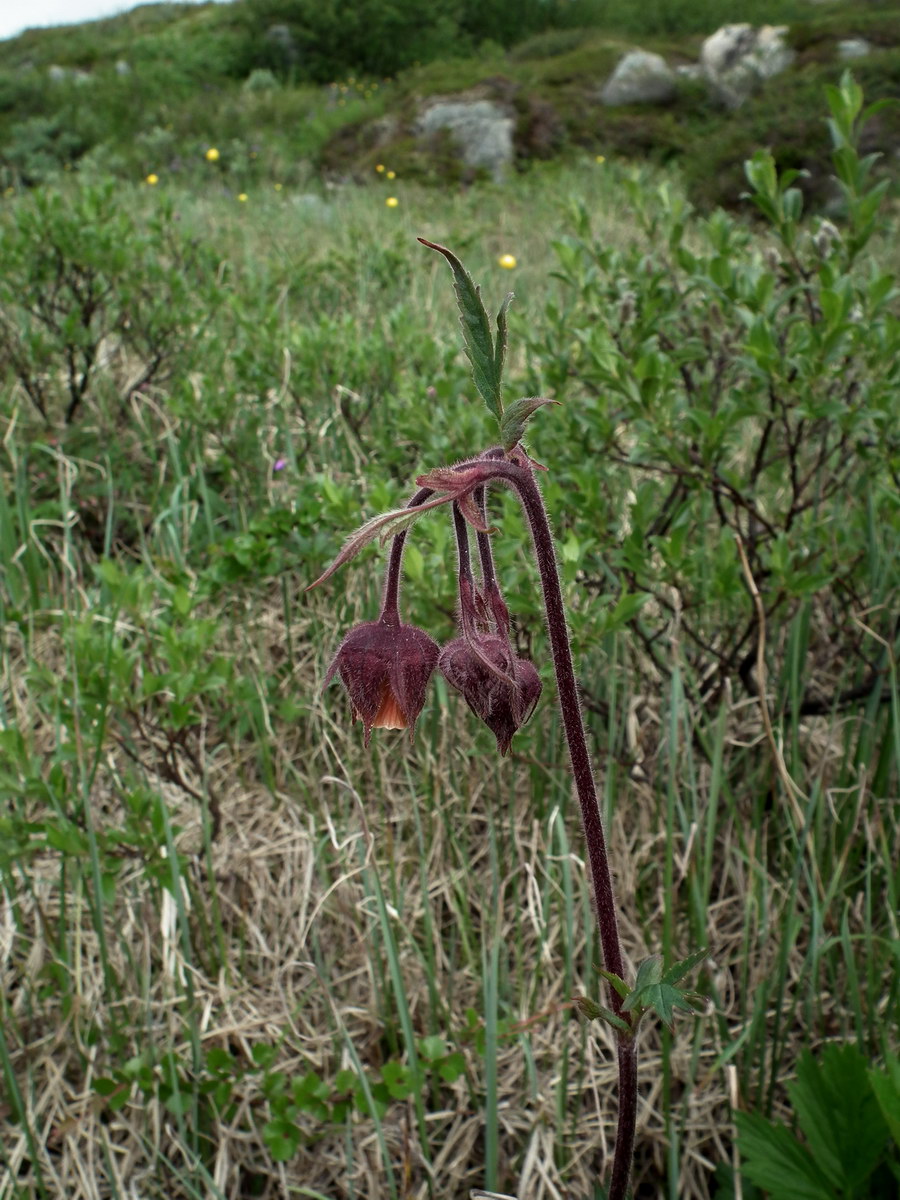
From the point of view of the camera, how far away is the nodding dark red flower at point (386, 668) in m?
0.98

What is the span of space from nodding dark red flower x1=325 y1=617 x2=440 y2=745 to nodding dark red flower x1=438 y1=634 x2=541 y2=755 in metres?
0.03

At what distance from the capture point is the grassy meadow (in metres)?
1.63

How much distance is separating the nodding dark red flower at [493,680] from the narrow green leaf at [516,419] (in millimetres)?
191

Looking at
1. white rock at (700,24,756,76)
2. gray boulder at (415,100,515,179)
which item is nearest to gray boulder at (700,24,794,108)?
white rock at (700,24,756,76)

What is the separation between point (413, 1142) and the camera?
1667 millimetres

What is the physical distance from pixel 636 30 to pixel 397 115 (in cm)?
1102

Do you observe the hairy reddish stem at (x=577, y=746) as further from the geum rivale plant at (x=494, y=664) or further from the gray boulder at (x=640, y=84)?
the gray boulder at (x=640, y=84)

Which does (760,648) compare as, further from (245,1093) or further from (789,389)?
(245,1093)

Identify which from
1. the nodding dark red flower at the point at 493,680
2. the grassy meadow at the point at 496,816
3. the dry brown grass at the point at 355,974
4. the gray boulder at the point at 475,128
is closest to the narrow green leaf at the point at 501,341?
the nodding dark red flower at the point at 493,680

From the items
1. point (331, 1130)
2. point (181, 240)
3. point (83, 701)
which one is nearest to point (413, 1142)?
point (331, 1130)

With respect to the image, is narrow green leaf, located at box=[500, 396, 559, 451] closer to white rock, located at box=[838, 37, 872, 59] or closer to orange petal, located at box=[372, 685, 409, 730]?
orange petal, located at box=[372, 685, 409, 730]

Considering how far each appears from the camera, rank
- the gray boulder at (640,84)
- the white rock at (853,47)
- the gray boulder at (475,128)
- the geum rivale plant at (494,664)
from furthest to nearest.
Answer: the gray boulder at (640,84) → the white rock at (853,47) → the gray boulder at (475,128) → the geum rivale plant at (494,664)

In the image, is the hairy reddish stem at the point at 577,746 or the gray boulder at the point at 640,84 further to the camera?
the gray boulder at the point at 640,84

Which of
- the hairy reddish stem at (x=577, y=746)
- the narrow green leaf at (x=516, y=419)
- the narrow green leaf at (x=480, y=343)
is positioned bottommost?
the hairy reddish stem at (x=577, y=746)
